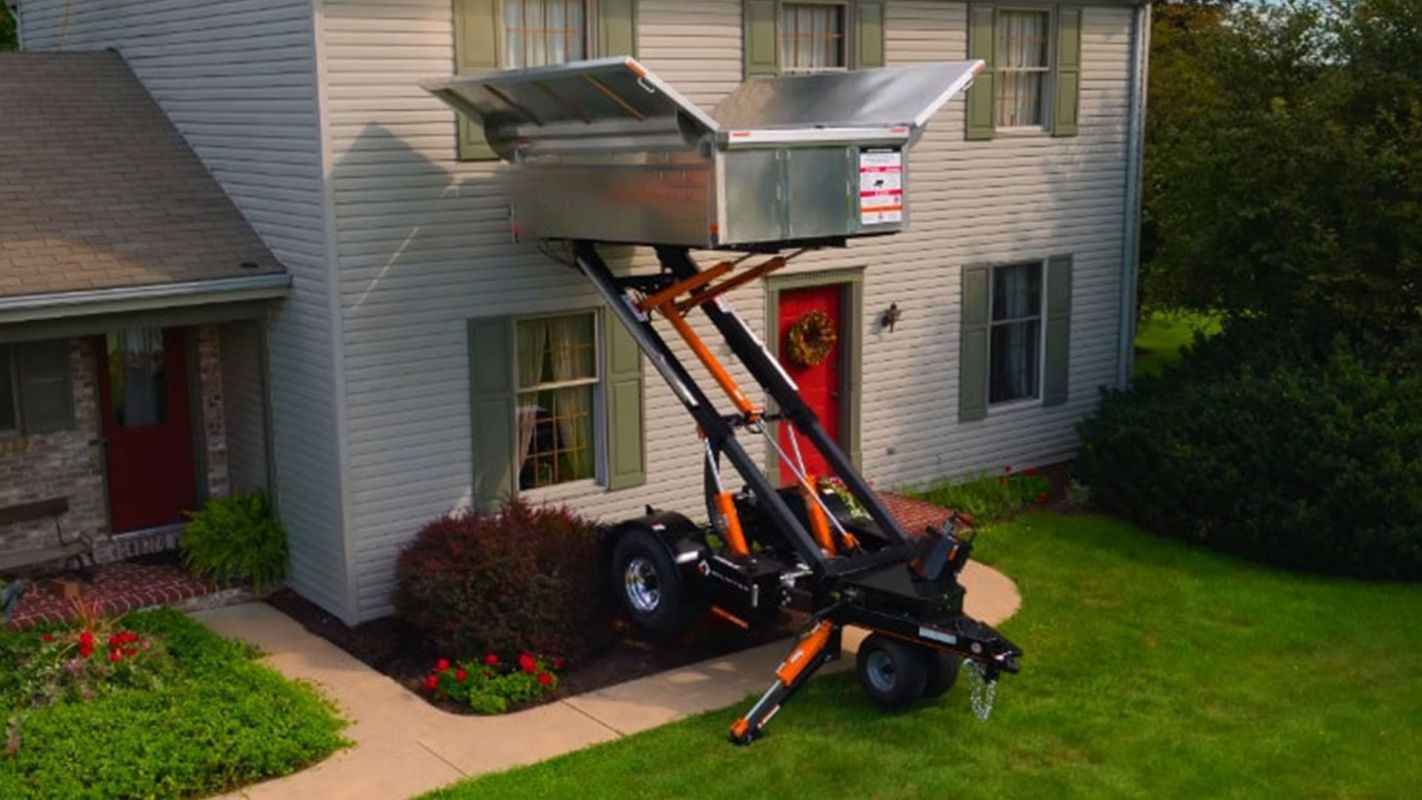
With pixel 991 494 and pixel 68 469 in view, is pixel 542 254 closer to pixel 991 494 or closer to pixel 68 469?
pixel 68 469

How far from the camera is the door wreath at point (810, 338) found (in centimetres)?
1441

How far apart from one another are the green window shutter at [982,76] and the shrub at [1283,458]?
3.20 meters

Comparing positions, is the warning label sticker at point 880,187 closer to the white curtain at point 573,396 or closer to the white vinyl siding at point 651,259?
the white vinyl siding at point 651,259

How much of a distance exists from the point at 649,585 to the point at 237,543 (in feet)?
12.1

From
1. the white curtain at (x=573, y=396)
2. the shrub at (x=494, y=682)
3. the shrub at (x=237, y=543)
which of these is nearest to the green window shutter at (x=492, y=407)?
the white curtain at (x=573, y=396)

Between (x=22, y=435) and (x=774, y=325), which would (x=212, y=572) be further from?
(x=774, y=325)

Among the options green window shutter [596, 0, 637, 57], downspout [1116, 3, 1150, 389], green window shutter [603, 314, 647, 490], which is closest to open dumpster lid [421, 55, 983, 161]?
green window shutter [596, 0, 637, 57]

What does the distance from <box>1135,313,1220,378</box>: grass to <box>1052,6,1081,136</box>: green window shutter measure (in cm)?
808

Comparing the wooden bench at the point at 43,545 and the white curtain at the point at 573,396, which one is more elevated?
the white curtain at the point at 573,396

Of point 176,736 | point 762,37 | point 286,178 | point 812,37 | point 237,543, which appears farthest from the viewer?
point 812,37

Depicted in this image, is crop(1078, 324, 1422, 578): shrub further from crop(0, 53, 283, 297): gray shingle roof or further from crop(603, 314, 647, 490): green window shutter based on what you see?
crop(0, 53, 283, 297): gray shingle roof

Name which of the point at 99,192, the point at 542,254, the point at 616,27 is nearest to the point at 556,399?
the point at 542,254

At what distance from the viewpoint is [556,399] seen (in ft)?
42.7

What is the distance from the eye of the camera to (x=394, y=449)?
39.6 feet
